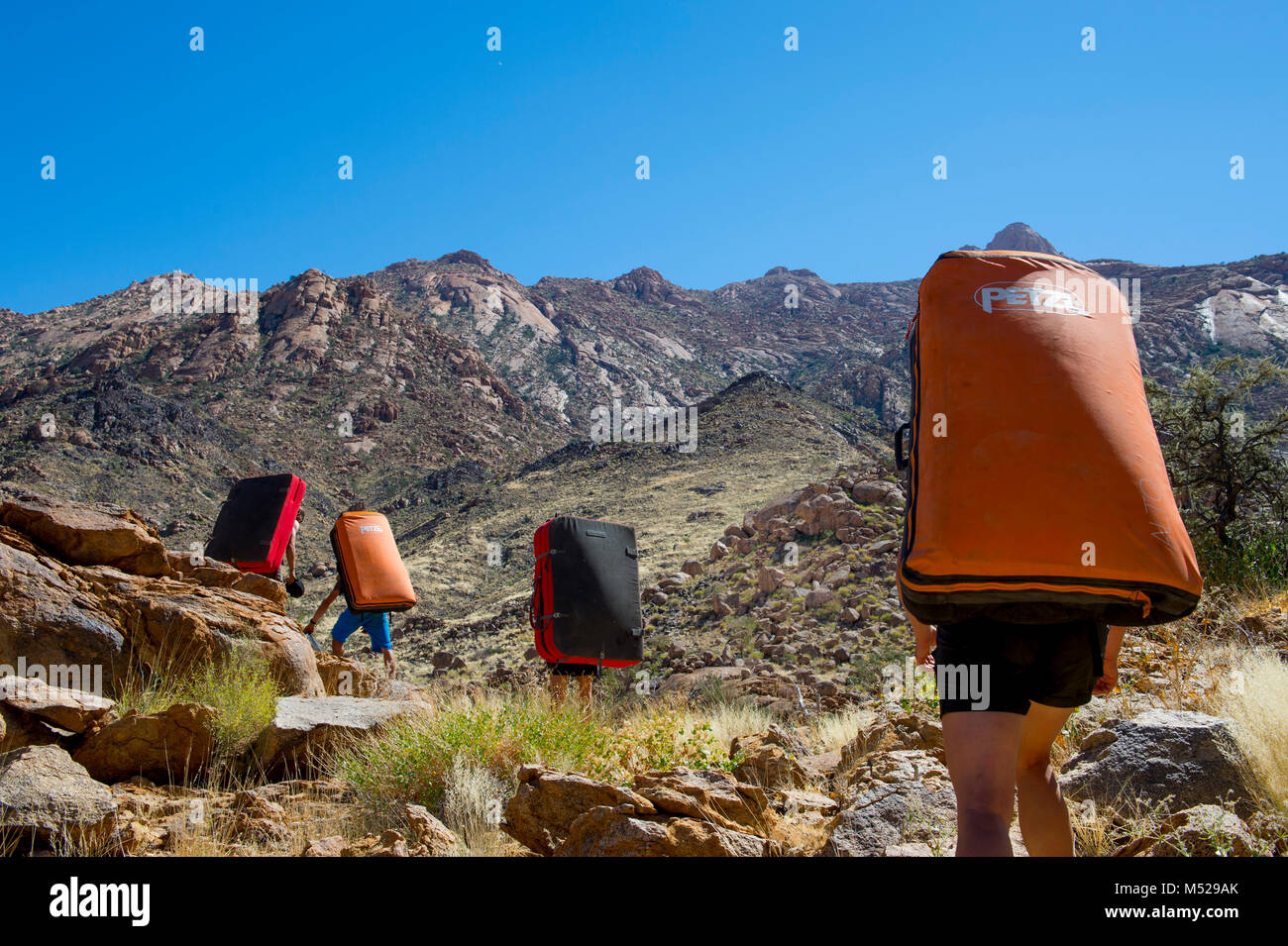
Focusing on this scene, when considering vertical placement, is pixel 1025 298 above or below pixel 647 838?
above

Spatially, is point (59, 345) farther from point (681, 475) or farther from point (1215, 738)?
point (1215, 738)

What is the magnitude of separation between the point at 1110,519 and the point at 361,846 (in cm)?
244

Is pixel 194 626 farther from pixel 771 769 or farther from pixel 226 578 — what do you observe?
pixel 771 769

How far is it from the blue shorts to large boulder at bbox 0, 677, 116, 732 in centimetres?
332

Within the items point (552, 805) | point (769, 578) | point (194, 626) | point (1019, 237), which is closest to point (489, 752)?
point (552, 805)

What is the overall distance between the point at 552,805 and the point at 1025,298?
7.13ft

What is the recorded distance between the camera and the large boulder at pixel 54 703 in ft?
12.1

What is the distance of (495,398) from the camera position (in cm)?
6219

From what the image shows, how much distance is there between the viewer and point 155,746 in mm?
3953

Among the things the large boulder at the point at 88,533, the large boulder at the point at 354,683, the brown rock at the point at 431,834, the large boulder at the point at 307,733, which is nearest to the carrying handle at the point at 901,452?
the brown rock at the point at 431,834

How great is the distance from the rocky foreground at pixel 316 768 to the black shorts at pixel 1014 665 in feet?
3.08

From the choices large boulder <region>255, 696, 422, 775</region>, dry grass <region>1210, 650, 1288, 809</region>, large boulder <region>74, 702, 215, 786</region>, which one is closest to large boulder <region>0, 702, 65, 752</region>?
large boulder <region>74, 702, 215, 786</region>

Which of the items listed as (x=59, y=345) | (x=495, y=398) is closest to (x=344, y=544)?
(x=495, y=398)

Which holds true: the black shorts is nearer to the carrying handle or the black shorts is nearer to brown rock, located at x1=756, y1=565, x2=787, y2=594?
the carrying handle
